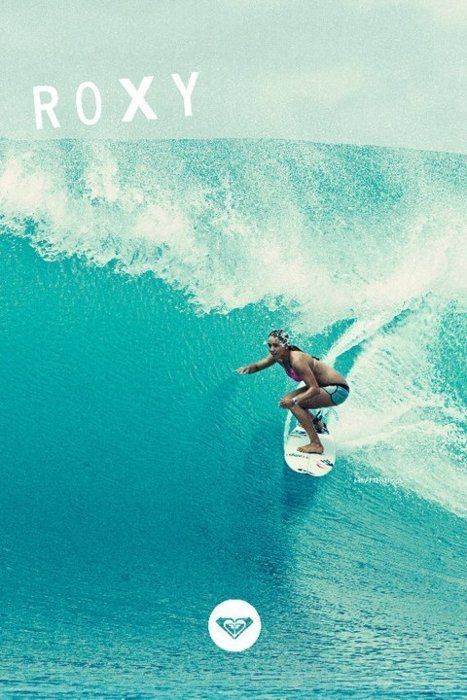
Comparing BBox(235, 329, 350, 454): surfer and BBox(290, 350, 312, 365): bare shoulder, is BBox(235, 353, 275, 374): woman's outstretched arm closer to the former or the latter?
BBox(235, 329, 350, 454): surfer

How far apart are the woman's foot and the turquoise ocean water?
229 millimetres

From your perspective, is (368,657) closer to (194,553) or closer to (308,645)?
(308,645)

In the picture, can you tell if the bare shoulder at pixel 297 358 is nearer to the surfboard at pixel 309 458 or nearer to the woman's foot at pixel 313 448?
the woman's foot at pixel 313 448

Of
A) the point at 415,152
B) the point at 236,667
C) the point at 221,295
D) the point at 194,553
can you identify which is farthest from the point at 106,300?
the point at 415,152

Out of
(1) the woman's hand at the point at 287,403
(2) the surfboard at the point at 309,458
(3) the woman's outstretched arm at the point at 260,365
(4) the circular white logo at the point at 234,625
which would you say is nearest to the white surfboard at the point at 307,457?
(2) the surfboard at the point at 309,458

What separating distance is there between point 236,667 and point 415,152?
991cm

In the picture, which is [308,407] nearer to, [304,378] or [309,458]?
[304,378]

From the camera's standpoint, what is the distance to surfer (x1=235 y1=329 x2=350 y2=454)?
635 cm

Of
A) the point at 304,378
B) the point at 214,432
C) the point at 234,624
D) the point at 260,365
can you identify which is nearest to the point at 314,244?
the point at 214,432

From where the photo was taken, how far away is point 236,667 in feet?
18.3

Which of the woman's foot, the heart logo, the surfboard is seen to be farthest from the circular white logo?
the woman's foot

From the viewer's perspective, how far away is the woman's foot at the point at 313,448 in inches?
278

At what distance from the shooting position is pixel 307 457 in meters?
7.12

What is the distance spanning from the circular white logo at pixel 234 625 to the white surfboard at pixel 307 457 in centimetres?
142
